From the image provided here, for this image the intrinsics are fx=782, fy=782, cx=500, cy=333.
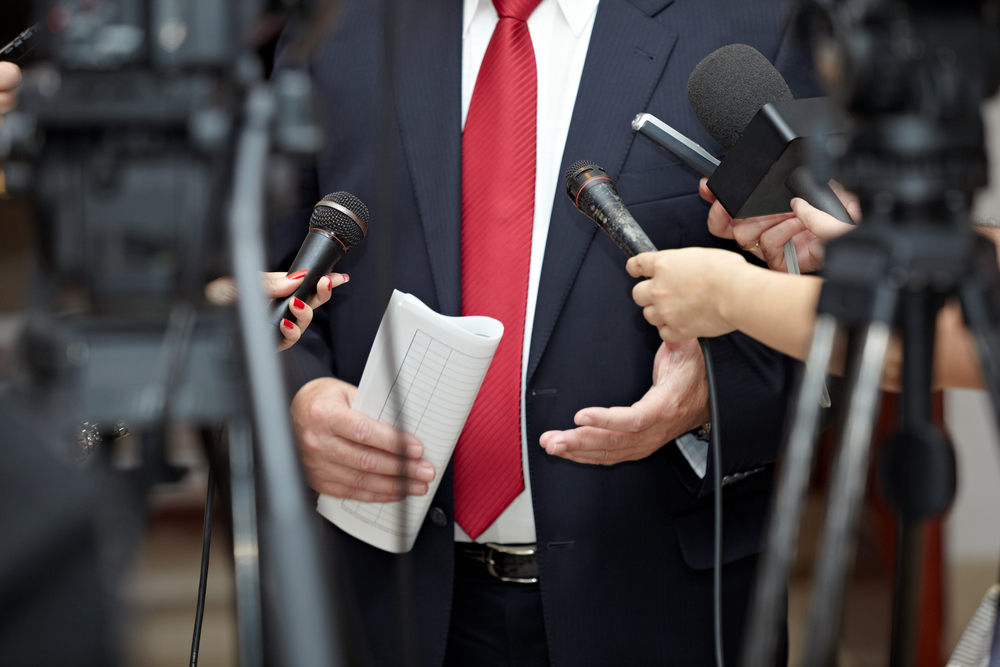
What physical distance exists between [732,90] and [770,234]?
7.4 inches

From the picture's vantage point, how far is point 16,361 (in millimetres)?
501

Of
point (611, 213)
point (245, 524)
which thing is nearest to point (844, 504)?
point (245, 524)

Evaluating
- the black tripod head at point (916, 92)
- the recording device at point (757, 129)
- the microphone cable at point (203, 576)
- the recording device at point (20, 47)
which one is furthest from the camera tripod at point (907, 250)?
the recording device at point (20, 47)

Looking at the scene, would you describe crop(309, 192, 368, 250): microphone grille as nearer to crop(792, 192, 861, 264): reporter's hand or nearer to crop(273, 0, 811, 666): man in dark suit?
crop(273, 0, 811, 666): man in dark suit

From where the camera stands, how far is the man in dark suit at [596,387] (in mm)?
1128

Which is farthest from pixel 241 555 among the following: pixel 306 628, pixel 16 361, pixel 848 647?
pixel 848 647

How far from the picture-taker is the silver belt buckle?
3.81 feet

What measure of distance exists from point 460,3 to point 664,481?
2.68ft

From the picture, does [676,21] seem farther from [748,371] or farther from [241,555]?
[241,555]

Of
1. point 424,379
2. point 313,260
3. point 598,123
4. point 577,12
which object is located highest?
point 577,12

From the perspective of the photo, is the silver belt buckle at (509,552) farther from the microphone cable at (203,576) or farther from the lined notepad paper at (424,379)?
the microphone cable at (203,576)

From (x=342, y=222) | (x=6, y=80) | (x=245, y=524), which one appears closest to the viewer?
(x=245, y=524)

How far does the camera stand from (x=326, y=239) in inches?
34.0

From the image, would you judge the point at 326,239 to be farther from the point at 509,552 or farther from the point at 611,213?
the point at 509,552
